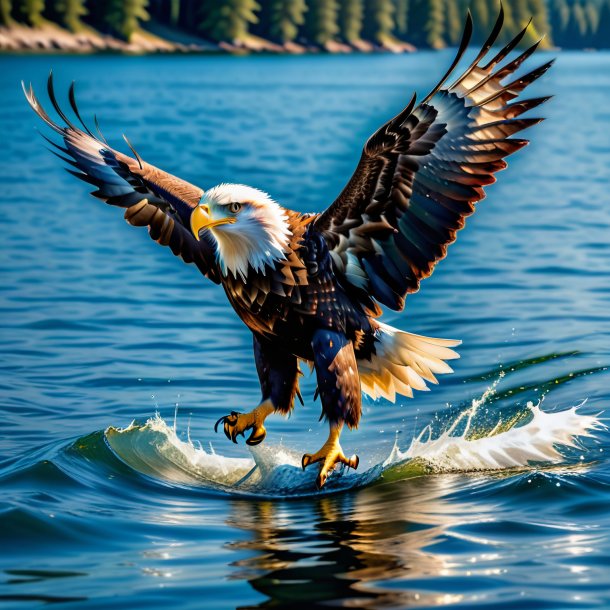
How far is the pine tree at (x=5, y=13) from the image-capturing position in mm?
77625

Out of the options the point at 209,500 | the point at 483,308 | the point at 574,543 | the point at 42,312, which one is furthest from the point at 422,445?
the point at 42,312

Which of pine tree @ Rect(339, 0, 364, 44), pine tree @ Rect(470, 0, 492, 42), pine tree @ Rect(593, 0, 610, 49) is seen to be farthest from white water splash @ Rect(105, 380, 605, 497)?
pine tree @ Rect(593, 0, 610, 49)

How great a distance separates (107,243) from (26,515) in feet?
33.2

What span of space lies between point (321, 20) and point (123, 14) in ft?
58.8

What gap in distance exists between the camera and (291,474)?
7.14 m

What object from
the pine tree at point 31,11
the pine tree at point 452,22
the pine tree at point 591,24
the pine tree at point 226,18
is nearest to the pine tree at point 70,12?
the pine tree at point 31,11

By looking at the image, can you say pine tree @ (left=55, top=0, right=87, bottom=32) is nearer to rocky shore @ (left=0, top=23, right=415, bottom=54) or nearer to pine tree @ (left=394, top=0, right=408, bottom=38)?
rocky shore @ (left=0, top=23, right=415, bottom=54)

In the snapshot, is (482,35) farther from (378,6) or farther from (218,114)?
(218,114)

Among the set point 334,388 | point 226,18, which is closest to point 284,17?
point 226,18

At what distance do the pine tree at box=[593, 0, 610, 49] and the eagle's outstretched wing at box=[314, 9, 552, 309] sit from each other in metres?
137

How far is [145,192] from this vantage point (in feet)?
25.1

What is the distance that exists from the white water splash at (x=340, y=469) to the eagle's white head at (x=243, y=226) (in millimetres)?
1147

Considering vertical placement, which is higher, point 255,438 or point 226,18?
point 226,18

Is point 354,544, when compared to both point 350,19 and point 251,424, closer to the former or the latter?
point 251,424
